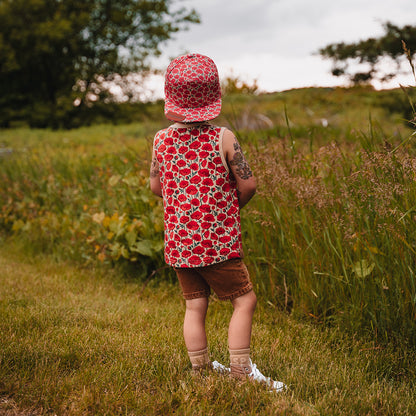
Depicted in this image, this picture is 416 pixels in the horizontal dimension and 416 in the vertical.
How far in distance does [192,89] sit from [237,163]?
0.41m

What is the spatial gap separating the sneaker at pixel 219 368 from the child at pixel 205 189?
0.11 meters

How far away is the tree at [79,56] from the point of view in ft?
79.4

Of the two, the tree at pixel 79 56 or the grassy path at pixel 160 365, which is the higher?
the tree at pixel 79 56

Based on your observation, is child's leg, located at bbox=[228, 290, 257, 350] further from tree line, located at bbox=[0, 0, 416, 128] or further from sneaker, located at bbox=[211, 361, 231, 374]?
tree line, located at bbox=[0, 0, 416, 128]

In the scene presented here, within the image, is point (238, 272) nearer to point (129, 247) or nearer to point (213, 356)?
point (213, 356)

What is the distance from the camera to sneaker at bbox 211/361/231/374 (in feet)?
7.86

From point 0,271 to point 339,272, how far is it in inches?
128

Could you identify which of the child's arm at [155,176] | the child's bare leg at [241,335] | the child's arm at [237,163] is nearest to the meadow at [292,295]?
the child's bare leg at [241,335]

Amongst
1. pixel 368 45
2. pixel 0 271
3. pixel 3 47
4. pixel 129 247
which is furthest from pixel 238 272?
pixel 3 47

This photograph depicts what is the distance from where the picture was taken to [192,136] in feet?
7.34

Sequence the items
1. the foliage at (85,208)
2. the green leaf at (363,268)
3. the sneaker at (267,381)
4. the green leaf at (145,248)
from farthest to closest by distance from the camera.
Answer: the foliage at (85,208) → the green leaf at (145,248) → the green leaf at (363,268) → the sneaker at (267,381)

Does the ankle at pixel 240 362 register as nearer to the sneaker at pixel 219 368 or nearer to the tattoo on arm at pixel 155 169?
the sneaker at pixel 219 368

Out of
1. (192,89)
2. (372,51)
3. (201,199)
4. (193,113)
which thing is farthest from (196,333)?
(372,51)

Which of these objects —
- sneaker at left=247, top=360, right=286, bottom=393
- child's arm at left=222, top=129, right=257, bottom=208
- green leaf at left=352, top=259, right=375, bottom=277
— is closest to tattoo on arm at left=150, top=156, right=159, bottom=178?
child's arm at left=222, top=129, right=257, bottom=208
